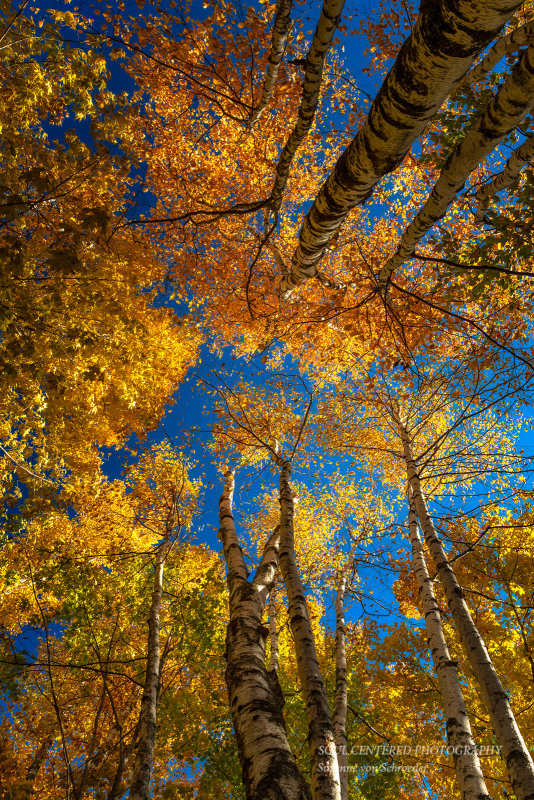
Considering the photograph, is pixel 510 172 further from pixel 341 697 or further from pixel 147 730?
pixel 147 730

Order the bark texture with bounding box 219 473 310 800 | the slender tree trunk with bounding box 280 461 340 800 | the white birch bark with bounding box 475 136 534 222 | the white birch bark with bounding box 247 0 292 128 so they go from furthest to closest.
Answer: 1. the white birch bark with bounding box 475 136 534 222
2. the white birch bark with bounding box 247 0 292 128
3. the slender tree trunk with bounding box 280 461 340 800
4. the bark texture with bounding box 219 473 310 800

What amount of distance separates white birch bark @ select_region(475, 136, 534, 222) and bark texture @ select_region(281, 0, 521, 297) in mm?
3005

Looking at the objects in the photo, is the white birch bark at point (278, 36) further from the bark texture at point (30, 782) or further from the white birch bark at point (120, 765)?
Result: the bark texture at point (30, 782)

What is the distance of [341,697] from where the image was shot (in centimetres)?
594

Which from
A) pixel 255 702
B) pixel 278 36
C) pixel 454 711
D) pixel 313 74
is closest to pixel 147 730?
pixel 255 702

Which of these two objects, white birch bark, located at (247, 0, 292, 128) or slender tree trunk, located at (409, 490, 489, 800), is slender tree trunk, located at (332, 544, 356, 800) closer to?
slender tree trunk, located at (409, 490, 489, 800)

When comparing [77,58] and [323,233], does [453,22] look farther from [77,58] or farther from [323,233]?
[77,58]

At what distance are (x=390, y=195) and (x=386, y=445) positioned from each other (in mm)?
7942

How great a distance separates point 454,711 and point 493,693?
1.85 ft

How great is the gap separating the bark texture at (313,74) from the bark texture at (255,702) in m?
4.46

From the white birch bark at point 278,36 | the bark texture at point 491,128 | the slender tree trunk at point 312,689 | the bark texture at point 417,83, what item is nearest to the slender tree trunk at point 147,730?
the slender tree trunk at point 312,689

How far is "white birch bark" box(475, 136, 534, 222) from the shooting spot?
4.87 metres

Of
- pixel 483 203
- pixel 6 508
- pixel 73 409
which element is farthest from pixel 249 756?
pixel 73 409

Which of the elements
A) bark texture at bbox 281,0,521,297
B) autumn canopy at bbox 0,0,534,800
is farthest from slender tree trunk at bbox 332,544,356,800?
bark texture at bbox 281,0,521,297
